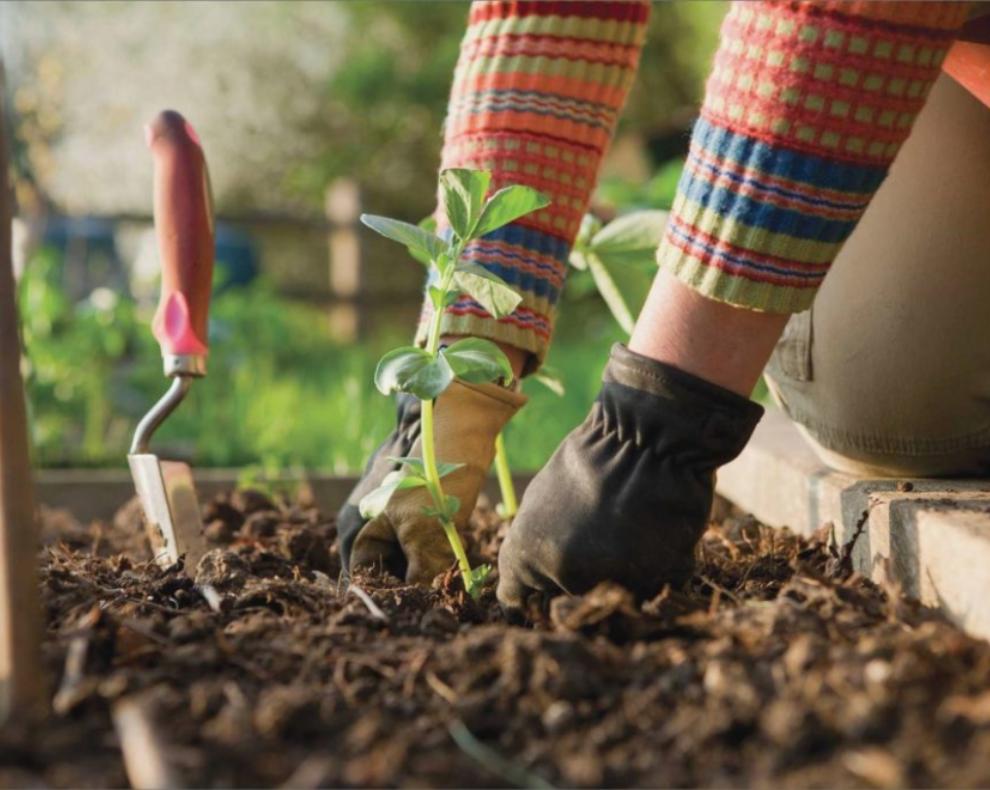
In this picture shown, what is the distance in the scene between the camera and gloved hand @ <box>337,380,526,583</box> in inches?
53.0

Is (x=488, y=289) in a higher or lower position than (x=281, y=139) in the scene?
higher

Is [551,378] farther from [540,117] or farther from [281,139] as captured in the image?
[281,139]

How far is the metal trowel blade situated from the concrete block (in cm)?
79

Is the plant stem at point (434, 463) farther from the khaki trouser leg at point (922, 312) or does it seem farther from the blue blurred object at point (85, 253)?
the blue blurred object at point (85, 253)

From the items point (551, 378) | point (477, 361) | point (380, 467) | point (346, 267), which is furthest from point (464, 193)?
point (346, 267)

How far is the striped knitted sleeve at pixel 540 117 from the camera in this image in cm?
146

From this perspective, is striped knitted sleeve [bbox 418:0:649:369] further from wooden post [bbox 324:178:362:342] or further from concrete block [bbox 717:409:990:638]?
wooden post [bbox 324:178:362:342]

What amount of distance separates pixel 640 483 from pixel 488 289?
0.25 m

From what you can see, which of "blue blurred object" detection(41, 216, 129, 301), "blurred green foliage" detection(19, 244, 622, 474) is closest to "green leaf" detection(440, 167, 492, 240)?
"blurred green foliage" detection(19, 244, 622, 474)

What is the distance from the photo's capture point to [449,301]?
4.08ft

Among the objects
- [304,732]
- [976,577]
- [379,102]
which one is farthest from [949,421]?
[379,102]

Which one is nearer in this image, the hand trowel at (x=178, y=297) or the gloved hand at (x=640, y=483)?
the gloved hand at (x=640, y=483)

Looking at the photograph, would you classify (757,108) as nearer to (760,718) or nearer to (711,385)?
(711,385)

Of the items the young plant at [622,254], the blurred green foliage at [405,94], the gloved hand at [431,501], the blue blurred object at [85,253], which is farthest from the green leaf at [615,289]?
the blurred green foliage at [405,94]
